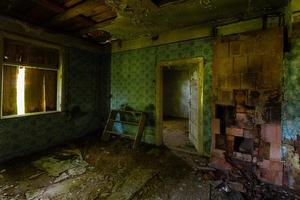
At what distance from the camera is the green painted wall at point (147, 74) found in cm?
339

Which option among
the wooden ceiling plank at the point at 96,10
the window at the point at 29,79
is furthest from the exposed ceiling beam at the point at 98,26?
the window at the point at 29,79

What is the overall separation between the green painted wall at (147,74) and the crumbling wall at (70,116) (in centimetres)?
45

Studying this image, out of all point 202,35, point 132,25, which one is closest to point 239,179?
point 202,35

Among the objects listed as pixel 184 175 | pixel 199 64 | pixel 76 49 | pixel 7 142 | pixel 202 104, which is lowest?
pixel 184 175

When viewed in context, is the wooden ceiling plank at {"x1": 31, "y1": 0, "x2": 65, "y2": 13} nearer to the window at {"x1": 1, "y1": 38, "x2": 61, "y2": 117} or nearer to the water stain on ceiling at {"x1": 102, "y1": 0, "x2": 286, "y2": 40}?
the water stain on ceiling at {"x1": 102, "y1": 0, "x2": 286, "y2": 40}

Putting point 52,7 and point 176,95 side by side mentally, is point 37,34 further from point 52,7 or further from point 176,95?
point 176,95

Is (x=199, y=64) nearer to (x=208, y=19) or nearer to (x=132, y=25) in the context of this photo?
(x=208, y=19)

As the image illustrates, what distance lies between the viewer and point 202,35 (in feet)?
11.1

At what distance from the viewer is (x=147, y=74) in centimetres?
419

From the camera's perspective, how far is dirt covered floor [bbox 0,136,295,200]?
2281mm

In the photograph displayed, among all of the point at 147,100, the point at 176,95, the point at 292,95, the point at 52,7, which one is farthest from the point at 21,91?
the point at 176,95

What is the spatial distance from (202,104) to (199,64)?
2.51 ft

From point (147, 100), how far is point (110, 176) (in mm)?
1936

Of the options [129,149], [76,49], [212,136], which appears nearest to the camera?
[212,136]
